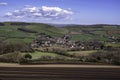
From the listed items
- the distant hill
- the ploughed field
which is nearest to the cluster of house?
the distant hill

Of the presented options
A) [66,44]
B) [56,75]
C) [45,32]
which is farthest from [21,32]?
[56,75]

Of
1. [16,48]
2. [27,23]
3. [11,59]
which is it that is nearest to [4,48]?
[16,48]

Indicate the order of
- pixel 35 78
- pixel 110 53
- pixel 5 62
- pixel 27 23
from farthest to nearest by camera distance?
pixel 27 23
pixel 110 53
pixel 5 62
pixel 35 78

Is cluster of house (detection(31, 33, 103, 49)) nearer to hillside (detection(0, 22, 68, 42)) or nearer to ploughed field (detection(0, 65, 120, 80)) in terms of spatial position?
hillside (detection(0, 22, 68, 42))

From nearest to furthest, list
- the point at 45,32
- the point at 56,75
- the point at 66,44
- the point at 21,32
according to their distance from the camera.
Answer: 1. the point at 56,75
2. the point at 66,44
3. the point at 21,32
4. the point at 45,32

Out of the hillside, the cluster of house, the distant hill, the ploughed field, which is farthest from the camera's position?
the distant hill

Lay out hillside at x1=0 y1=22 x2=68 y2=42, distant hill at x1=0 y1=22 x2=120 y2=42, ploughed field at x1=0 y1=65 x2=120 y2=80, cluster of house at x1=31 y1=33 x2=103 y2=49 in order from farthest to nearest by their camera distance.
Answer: distant hill at x1=0 y1=22 x2=120 y2=42, hillside at x1=0 y1=22 x2=68 y2=42, cluster of house at x1=31 y1=33 x2=103 y2=49, ploughed field at x1=0 y1=65 x2=120 y2=80

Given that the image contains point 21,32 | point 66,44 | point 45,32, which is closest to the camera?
point 66,44

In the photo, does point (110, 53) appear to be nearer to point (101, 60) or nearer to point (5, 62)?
point (101, 60)

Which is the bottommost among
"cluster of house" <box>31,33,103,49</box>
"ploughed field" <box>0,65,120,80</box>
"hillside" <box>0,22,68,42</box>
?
"cluster of house" <box>31,33,103,49</box>

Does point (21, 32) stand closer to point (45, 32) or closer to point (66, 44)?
point (45, 32)

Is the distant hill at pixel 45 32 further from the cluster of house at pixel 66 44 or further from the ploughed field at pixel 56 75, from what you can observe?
the ploughed field at pixel 56 75
